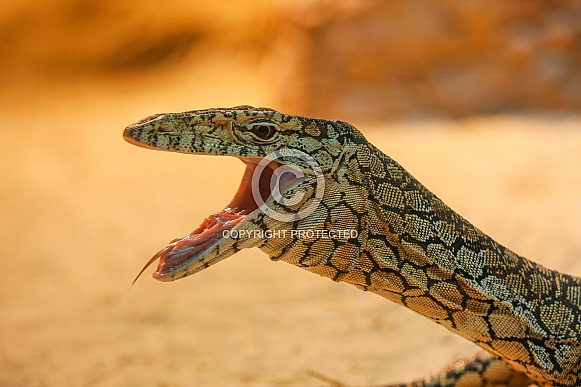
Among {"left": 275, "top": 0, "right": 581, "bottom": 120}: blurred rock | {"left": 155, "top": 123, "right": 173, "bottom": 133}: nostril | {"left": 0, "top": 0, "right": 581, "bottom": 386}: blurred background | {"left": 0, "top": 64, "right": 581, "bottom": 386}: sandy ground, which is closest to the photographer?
{"left": 155, "top": 123, "right": 173, "bottom": 133}: nostril

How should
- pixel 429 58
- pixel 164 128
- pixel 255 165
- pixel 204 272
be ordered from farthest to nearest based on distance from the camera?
pixel 429 58, pixel 204 272, pixel 255 165, pixel 164 128

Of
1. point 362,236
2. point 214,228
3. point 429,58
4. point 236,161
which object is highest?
point 429,58

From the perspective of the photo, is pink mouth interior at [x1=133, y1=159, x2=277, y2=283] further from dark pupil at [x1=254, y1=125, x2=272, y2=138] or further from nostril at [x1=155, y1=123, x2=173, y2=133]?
nostril at [x1=155, y1=123, x2=173, y2=133]

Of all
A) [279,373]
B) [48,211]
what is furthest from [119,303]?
[48,211]

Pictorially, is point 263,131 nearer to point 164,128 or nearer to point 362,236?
point 164,128

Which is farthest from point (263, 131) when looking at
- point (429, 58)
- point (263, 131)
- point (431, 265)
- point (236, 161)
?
point (429, 58)

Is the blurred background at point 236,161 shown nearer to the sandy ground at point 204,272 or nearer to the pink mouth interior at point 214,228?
the sandy ground at point 204,272

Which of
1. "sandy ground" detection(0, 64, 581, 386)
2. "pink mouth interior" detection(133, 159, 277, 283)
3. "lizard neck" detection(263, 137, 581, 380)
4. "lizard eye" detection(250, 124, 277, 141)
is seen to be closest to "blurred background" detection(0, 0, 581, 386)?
"sandy ground" detection(0, 64, 581, 386)
